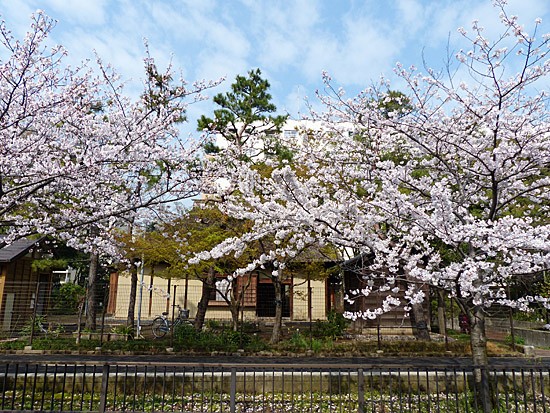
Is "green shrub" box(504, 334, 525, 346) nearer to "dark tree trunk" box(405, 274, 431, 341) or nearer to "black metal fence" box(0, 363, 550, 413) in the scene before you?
"dark tree trunk" box(405, 274, 431, 341)

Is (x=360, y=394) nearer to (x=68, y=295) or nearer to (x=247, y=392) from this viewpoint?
(x=247, y=392)

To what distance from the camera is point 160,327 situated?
615 inches

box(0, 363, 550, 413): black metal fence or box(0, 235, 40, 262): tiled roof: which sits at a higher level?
box(0, 235, 40, 262): tiled roof

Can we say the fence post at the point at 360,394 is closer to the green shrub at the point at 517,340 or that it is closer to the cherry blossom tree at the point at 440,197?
the cherry blossom tree at the point at 440,197

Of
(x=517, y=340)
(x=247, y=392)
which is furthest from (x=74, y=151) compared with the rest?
(x=517, y=340)

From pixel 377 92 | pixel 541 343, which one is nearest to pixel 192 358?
pixel 377 92

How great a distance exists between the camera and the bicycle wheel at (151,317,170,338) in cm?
1515

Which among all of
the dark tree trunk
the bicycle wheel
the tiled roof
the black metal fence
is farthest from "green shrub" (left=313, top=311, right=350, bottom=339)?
the tiled roof

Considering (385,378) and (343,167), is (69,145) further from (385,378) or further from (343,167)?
(385,378)

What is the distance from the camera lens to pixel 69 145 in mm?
7426

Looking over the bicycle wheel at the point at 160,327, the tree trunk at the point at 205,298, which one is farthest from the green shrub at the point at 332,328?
the bicycle wheel at the point at 160,327

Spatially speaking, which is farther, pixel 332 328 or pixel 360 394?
pixel 332 328

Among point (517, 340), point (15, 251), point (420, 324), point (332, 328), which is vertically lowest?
point (517, 340)

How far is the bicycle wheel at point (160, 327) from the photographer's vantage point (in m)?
15.1
